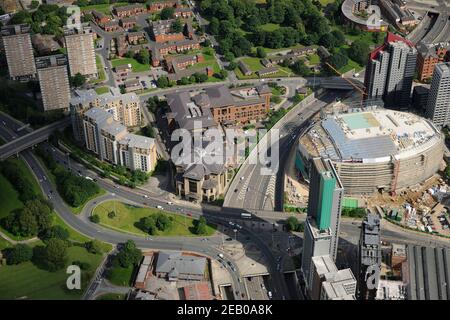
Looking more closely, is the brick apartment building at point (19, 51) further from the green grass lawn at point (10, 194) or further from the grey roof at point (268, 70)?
the grey roof at point (268, 70)

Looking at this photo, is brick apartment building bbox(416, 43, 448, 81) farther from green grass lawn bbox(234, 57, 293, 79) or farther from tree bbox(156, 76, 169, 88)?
tree bbox(156, 76, 169, 88)

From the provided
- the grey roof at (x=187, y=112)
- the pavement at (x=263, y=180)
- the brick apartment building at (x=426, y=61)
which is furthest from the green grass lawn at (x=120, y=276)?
the brick apartment building at (x=426, y=61)

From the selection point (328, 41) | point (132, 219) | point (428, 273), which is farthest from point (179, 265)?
point (328, 41)

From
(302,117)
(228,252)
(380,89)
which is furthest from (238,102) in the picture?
(228,252)

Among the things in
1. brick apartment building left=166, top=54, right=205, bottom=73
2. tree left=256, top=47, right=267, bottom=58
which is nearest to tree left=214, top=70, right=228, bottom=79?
brick apartment building left=166, top=54, right=205, bottom=73

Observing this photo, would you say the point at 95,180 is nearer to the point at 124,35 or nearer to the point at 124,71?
the point at 124,71

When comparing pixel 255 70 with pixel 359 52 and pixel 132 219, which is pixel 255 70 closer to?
pixel 359 52
